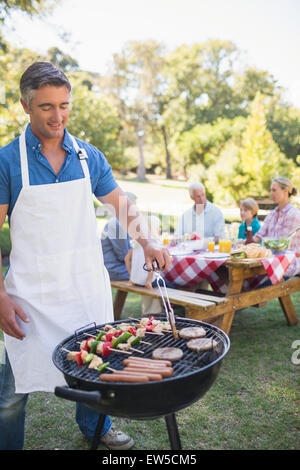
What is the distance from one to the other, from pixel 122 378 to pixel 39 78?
1349 mm

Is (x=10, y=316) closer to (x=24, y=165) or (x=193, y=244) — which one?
(x=24, y=165)

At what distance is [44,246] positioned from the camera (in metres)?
1.92

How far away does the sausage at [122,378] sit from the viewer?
1.52m

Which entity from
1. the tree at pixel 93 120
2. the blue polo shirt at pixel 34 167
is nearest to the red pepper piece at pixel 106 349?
the blue polo shirt at pixel 34 167

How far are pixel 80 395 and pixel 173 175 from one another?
37807mm

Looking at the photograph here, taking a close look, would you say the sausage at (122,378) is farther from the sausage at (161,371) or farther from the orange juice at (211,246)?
the orange juice at (211,246)

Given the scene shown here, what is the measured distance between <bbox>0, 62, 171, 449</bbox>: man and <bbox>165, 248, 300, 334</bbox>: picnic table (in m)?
2.00

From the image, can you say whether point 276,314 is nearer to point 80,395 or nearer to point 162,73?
point 80,395

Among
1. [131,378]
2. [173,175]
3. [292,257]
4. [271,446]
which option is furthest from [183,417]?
[173,175]

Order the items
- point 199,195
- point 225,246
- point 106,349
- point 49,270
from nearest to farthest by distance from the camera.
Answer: point 106,349 → point 49,270 → point 225,246 → point 199,195

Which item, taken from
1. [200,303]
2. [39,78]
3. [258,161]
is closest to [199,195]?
[200,303]

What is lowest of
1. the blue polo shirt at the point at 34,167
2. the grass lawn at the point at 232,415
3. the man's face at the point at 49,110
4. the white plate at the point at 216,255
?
the grass lawn at the point at 232,415

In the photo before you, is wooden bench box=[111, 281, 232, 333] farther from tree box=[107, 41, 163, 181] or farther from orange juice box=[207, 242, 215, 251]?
tree box=[107, 41, 163, 181]

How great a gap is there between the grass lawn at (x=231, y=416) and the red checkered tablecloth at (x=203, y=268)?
0.84m
